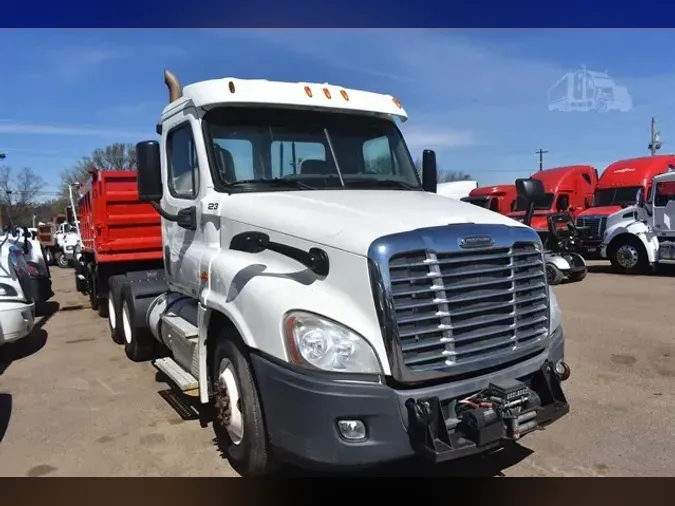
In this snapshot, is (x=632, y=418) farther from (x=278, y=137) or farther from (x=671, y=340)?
(x=278, y=137)

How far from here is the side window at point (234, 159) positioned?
427 cm

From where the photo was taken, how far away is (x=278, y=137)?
4.39m

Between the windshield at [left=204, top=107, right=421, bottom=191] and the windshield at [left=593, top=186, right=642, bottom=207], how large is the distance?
16534mm

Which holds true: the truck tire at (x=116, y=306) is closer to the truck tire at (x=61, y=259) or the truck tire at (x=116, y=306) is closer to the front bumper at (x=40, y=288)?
the front bumper at (x=40, y=288)

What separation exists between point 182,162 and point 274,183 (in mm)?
1083

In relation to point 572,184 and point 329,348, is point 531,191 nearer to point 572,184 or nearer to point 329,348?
point 329,348

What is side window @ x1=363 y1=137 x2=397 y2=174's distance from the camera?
4625mm

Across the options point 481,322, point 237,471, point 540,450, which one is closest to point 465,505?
point 540,450

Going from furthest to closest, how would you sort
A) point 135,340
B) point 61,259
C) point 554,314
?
point 61,259 < point 135,340 < point 554,314

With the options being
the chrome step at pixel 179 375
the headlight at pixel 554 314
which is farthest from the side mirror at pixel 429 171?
the chrome step at pixel 179 375

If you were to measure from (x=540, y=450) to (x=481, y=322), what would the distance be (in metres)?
1.54

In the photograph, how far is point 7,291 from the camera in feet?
23.2

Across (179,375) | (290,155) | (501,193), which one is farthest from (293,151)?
(501,193)

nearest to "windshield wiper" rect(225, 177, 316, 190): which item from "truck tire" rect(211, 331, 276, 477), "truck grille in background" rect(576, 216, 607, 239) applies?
"truck tire" rect(211, 331, 276, 477)
